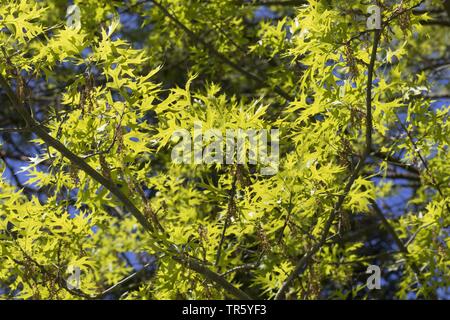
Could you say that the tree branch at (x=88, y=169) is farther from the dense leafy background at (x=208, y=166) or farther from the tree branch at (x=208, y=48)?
the tree branch at (x=208, y=48)

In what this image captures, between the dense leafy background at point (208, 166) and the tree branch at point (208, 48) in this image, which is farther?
the tree branch at point (208, 48)

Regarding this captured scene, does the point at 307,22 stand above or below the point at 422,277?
above

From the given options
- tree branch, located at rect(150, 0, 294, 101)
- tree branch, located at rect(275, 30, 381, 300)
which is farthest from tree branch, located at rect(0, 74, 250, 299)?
tree branch, located at rect(150, 0, 294, 101)

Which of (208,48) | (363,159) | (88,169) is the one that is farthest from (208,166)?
(208,48)

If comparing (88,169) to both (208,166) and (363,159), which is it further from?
(363,159)

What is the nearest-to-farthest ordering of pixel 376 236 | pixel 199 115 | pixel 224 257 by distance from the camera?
pixel 199 115, pixel 224 257, pixel 376 236

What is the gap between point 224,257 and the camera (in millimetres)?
4121

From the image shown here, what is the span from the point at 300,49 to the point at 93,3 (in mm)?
A: 2215

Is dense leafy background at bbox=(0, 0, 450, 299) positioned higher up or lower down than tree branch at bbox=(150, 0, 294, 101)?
lower down

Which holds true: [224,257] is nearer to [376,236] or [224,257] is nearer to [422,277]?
[422,277]

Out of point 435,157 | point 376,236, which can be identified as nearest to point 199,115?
point 435,157

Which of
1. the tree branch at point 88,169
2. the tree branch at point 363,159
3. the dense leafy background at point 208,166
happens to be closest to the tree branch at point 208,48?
the dense leafy background at point 208,166

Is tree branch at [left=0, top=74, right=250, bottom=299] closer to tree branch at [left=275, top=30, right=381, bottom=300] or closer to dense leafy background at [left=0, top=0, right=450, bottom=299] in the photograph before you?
dense leafy background at [left=0, top=0, right=450, bottom=299]

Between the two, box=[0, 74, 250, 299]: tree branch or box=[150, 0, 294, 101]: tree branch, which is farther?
box=[150, 0, 294, 101]: tree branch
